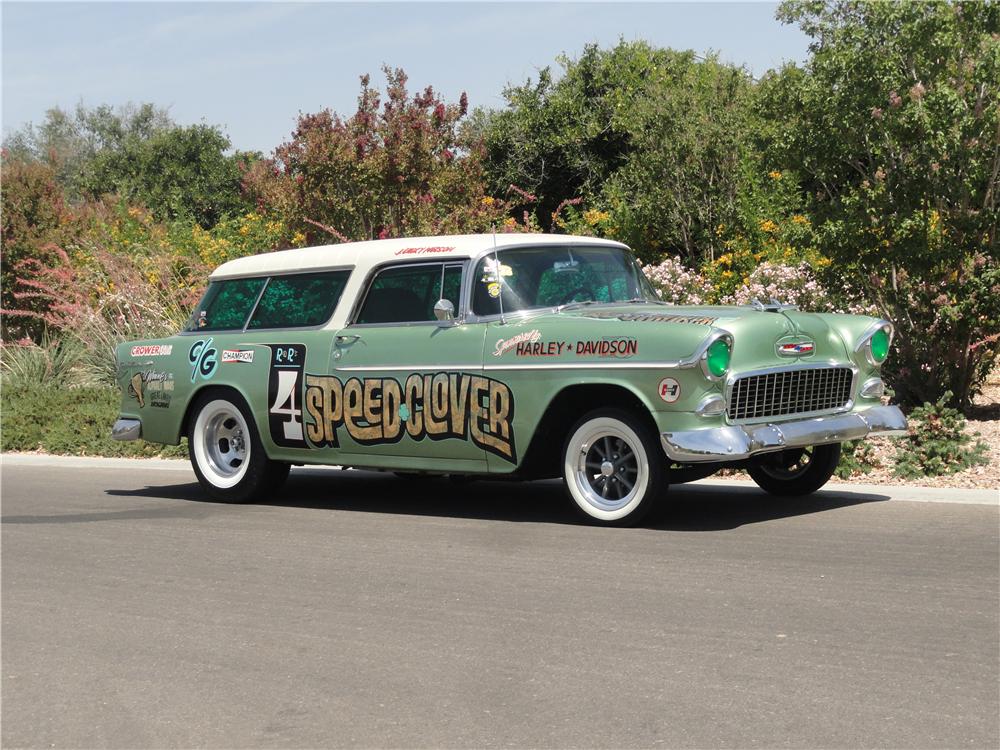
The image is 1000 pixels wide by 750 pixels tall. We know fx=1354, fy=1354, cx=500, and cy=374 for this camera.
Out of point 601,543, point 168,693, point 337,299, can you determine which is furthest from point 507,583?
point 337,299

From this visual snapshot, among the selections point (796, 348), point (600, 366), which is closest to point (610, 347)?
point (600, 366)

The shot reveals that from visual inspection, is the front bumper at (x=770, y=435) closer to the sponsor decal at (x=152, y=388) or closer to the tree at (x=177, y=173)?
the sponsor decal at (x=152, y=388)

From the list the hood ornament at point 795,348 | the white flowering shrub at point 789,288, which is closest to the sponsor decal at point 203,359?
the hood ornament at point 795,348

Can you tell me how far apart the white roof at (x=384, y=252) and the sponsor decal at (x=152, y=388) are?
93 cm

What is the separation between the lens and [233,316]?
35.2 feet

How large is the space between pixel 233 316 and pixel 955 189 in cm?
651

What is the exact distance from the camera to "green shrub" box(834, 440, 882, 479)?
33.8 ft

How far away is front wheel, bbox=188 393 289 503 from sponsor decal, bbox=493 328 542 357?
239cm

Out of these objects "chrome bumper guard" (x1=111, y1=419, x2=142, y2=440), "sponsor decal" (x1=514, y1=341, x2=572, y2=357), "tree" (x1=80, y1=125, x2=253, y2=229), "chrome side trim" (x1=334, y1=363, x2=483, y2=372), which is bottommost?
"chrome bumper guard" (x1=111, y1=419, x2=142, y2=440)

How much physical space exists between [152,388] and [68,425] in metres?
4.82

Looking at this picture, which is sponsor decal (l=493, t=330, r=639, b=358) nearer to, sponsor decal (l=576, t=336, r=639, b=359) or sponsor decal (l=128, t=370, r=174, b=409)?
sponsor decal (l=576, t=336, r=639, b=359)

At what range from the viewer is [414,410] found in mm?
9242

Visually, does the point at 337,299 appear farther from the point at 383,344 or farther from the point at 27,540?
the point at 27,540

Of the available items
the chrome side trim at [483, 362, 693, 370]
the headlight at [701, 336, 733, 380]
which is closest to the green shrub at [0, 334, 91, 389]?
the chrome side trim at [483, 362, 693, 370]
